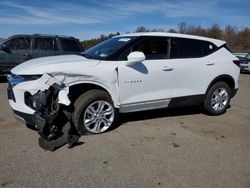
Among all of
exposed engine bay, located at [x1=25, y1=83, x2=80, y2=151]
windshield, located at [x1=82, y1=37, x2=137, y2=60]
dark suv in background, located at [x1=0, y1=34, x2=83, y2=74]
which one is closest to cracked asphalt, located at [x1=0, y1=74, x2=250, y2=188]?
exposed engine bay, located at [x1=25, y1=83, x2=80, y2=151]

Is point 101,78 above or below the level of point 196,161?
above

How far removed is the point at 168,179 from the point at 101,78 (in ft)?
7.15

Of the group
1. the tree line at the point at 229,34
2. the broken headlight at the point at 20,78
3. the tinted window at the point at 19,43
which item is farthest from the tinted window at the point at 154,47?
the tree line at the point at 229,34

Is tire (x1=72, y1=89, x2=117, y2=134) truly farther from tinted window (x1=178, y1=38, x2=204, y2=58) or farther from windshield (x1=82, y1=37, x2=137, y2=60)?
tinted window (x1=178, y1=38, x2=204, y2=58)

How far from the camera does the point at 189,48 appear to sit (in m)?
6.55

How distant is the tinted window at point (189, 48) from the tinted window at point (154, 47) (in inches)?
14.3

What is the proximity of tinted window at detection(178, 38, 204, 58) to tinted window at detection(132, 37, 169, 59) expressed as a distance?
0.36 metres

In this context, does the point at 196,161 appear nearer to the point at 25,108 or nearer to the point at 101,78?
the point at 101,78

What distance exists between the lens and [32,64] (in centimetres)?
532

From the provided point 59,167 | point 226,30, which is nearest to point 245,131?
point 59,167

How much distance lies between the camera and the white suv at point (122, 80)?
16.0 ft

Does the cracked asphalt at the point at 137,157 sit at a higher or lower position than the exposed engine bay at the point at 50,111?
lower

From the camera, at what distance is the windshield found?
570 centimetres

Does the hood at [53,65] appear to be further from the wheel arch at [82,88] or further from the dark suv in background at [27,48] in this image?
the dark suv in background at [27,48]
